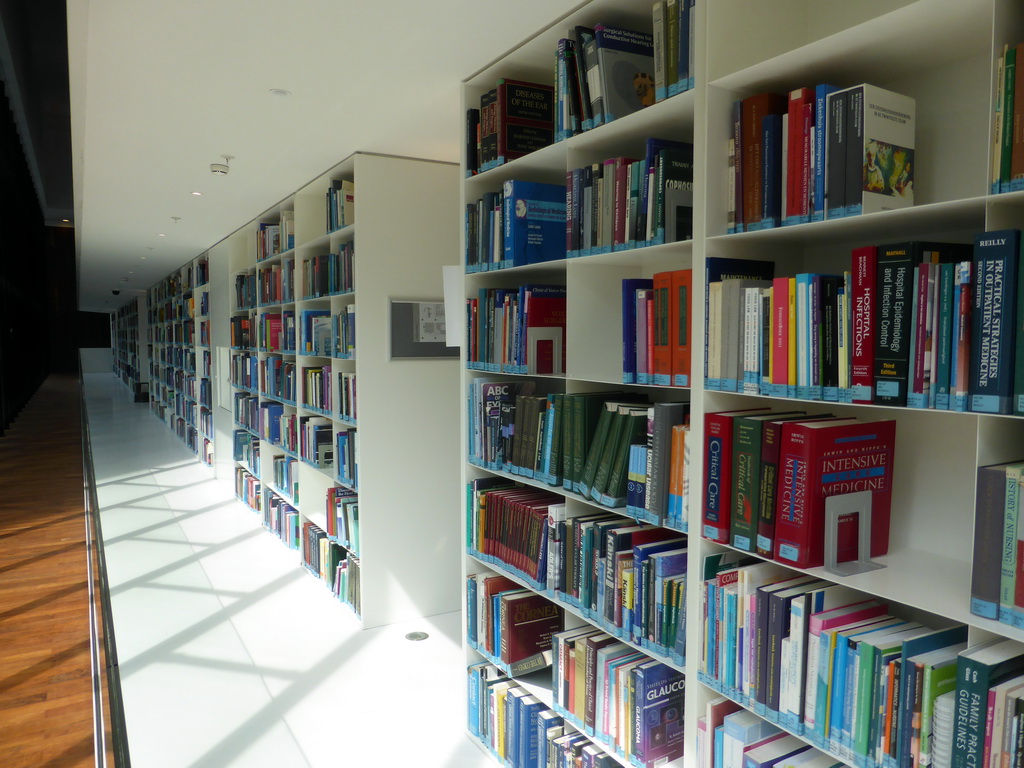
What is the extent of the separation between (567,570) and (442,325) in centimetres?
220

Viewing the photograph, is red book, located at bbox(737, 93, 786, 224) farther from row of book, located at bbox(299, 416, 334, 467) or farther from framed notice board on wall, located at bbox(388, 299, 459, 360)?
row of book, located at bbox(299, 416, 334, 467)

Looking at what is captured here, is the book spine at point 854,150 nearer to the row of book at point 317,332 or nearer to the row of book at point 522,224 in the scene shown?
the row of book at point 522,224

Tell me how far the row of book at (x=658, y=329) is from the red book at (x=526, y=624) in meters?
1.12

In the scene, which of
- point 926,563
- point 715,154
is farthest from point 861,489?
point 715,154

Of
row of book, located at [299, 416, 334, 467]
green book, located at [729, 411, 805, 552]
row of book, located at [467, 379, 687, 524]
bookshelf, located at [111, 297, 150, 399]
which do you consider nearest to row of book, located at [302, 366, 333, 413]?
row of book, located at [299, 416, 334, 467]

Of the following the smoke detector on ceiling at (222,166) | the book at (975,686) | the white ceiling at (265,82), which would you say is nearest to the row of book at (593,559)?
the book at (975,686)

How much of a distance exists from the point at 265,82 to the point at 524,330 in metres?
1.58

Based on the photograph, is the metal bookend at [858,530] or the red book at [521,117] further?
the red book at [521,117]

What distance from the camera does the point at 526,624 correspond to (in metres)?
2.82

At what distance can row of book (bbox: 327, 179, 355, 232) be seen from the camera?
4.47m

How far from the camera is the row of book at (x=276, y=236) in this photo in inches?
217

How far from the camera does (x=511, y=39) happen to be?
2.65 metres

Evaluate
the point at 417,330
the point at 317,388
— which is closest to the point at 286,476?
the point at 317,388

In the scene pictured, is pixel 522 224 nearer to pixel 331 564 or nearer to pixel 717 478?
pixel 717 478
